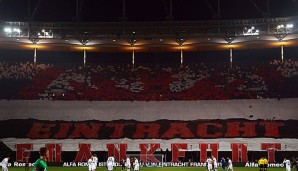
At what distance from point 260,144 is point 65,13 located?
33420 millimetres

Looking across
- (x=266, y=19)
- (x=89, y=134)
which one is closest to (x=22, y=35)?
(x=89, y=134)

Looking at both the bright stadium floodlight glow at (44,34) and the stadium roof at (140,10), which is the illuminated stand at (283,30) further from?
the bright stadium floodlight glow at (44,34)

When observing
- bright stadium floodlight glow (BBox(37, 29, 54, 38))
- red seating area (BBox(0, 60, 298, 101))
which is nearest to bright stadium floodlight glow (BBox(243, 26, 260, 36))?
red seating area (BBox(0, 60, 298, 101))

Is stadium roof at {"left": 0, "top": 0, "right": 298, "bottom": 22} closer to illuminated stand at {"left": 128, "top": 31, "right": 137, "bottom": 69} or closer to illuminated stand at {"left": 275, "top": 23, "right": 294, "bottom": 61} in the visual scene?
illuminated stand at {"left": 128, "top": 31, "right": 137, "bottom": 69}

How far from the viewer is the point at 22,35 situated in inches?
2269

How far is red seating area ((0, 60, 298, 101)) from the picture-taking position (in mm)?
57125

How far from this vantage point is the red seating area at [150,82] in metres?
57.1

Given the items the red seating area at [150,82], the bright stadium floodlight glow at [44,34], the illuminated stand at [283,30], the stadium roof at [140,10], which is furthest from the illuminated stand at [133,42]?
the illuminated stand at [283,30]

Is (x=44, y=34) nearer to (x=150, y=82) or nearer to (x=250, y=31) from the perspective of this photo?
(x=150, y=82)

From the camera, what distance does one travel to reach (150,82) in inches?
2416

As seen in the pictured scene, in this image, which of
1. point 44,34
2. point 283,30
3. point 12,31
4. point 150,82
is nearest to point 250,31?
point 283,30

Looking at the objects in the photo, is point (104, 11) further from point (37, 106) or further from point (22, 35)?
point (37, 106)

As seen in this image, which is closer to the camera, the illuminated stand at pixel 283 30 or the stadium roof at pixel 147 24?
the illuminated stand at pixel 283 30

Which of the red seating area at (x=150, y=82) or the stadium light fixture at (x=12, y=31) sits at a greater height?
the stadium light fixture at (x=12, y=31)
